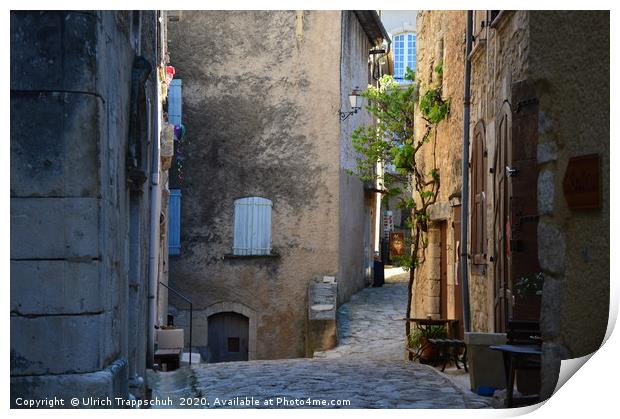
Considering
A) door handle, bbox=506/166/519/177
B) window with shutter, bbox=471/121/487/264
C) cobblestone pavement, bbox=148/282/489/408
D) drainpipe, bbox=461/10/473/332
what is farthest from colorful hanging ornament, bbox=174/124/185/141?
door handle, bbox=506/166/519/177

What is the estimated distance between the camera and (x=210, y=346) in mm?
14500

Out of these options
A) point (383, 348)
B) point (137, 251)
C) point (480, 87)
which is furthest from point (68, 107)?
point (383, 348)

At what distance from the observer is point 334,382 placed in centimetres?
789

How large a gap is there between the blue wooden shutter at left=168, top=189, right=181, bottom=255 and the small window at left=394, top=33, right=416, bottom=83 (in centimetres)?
747

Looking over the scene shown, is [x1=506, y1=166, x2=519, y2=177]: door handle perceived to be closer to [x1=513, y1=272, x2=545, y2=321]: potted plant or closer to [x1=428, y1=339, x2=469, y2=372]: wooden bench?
[x1=513, y1=272, x2=545, y2=321]: potted plant

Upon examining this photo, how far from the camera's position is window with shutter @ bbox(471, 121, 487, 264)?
869cm

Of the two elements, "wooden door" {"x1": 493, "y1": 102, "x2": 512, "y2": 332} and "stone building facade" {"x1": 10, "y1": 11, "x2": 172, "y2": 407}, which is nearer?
"stone building facade" {"x1": 10, "y1": 11, "x2": 172, "y2": 407}

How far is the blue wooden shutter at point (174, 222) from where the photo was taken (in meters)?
14.5

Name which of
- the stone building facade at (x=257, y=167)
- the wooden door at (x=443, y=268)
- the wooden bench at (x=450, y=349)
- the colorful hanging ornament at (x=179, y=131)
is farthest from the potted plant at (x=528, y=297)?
the stone building facade at (x=257, y=167)

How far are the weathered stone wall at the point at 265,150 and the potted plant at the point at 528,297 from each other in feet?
25.6

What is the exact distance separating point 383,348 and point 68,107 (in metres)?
8.47

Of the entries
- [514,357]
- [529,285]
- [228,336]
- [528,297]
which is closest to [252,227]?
[228,336]
